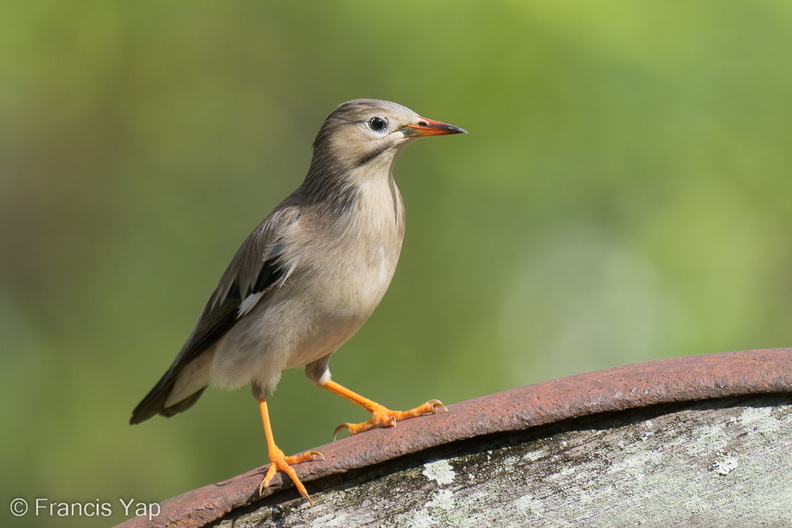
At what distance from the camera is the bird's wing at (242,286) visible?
4.00 m

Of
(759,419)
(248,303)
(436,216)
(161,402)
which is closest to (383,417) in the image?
(248,303)

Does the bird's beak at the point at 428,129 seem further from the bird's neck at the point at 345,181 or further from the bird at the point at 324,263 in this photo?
the bird's neck at the point at 345,181

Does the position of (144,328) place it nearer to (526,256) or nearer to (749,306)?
(526,256)

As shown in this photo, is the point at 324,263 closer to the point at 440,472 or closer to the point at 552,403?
the point at 440,472

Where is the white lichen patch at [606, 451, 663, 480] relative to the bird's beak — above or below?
below

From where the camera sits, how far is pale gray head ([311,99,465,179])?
4.03m

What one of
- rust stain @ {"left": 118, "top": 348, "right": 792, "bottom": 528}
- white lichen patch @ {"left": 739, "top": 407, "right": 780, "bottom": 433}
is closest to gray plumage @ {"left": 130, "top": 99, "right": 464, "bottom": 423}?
rust stain @ {"left": 118, "top": 348, "right": 792, "bottom": 528}

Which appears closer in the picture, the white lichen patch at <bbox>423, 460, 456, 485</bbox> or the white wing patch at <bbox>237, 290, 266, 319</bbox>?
the white lichen patch at <bbox>423, 460, 456, 485</bbox>

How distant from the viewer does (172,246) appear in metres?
6.44

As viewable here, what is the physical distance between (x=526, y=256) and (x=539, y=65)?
1.29m

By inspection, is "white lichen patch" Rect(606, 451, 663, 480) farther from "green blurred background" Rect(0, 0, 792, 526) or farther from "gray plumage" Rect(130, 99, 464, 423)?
"green blurred background" Rect(0, 0, 792, 526)

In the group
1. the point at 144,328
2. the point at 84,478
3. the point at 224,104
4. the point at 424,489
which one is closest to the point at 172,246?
the point at 144,328

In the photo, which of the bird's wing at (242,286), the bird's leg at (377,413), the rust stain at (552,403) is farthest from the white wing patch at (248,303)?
the rust stain at (552,403)

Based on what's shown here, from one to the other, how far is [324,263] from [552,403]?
1.90 meters
